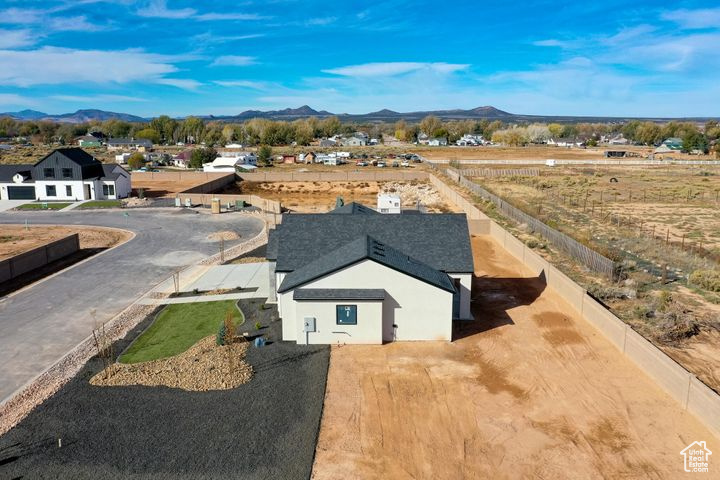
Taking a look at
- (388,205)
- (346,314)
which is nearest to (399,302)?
(346,314)

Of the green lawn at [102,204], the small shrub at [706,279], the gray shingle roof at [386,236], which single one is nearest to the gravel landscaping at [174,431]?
the gray shingle roof at [386,236]

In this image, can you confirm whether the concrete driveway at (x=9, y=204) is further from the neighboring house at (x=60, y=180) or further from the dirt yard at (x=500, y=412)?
the dirt yard at (x=500, y=412)

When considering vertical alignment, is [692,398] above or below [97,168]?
below

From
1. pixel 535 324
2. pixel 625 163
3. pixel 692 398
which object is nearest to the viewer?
pixel 692 398

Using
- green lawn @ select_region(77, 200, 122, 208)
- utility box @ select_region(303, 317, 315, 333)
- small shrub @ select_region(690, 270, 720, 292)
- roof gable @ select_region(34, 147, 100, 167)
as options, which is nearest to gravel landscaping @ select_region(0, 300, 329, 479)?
utility box @ select_region(303, 317, 315, 333)

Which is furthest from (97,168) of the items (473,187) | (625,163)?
(625,163)

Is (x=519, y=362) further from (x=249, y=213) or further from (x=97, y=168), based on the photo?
(x=97, y=168)

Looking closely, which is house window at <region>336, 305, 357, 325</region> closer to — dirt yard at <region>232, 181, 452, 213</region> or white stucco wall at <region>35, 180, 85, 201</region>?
dirt yard at <region>232, 181, 452, 213</region>
